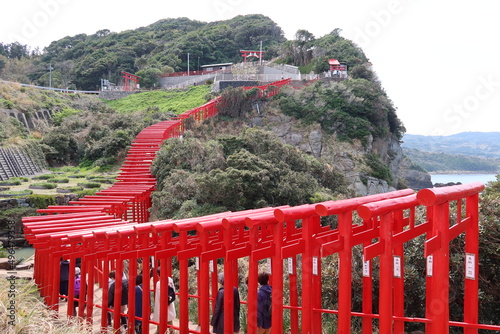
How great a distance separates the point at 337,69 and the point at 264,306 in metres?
33.6

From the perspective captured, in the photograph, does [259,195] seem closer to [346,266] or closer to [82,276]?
[82,276]

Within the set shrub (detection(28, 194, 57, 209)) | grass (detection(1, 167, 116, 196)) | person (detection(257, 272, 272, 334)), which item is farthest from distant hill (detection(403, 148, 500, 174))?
person (detection(257, 272, 272, 334))

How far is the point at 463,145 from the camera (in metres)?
73.8

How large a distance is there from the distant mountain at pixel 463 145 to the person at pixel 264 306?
63.8m

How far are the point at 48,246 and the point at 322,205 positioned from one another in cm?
739

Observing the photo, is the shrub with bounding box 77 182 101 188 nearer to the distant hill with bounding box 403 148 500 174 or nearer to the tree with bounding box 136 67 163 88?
the tree with bounding box 136 67 163 88

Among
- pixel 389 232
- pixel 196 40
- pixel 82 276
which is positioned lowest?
pixel 82 276

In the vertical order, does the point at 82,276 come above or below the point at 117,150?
below

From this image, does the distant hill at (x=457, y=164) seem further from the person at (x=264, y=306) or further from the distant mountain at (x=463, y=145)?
the person at (x=264, y=306)

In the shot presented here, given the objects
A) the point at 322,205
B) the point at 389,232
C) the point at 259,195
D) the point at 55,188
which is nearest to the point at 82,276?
the point at 322,205

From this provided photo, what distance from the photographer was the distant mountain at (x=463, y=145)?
67062mm

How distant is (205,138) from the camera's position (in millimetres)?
27062

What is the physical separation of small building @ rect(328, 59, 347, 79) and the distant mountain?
31.5 metres

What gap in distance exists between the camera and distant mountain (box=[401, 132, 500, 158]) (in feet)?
220
